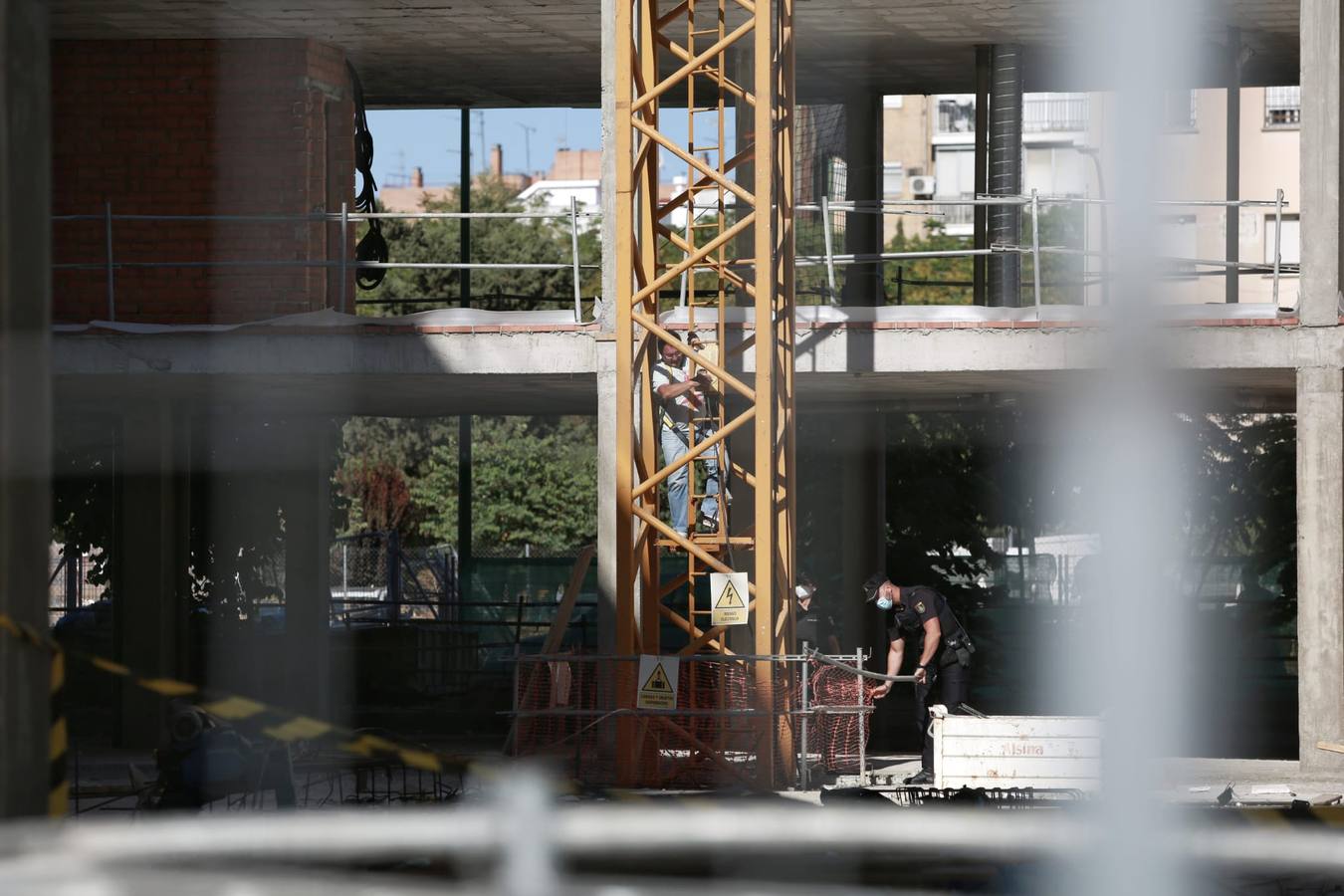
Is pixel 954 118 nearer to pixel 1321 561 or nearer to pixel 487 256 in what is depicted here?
pixel 487 256

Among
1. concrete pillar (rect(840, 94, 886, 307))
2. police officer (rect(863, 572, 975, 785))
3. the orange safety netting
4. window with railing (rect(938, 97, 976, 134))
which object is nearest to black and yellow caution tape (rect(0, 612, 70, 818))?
the orange safety netting

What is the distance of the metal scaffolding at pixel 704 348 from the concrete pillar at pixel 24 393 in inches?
313

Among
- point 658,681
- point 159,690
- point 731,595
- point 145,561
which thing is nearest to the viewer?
point 159,690

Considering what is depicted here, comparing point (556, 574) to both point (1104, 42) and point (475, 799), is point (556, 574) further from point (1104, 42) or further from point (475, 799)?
point (1104, 42)

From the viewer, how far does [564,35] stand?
17.6 m

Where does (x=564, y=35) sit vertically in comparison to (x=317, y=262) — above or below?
above

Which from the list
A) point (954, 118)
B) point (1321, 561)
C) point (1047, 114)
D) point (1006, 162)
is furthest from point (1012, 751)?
point (954, 118)

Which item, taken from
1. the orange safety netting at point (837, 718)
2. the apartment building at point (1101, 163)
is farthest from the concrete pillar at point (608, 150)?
the apartment building at point (1101, 163)

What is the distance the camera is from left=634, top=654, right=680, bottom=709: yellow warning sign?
41.5 ft

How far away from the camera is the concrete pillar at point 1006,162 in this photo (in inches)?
671

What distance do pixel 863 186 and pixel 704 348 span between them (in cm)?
651

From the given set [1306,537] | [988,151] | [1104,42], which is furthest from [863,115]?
[1104,42]

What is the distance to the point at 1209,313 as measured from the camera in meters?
14.1

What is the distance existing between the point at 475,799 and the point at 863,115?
1145 centimetres
